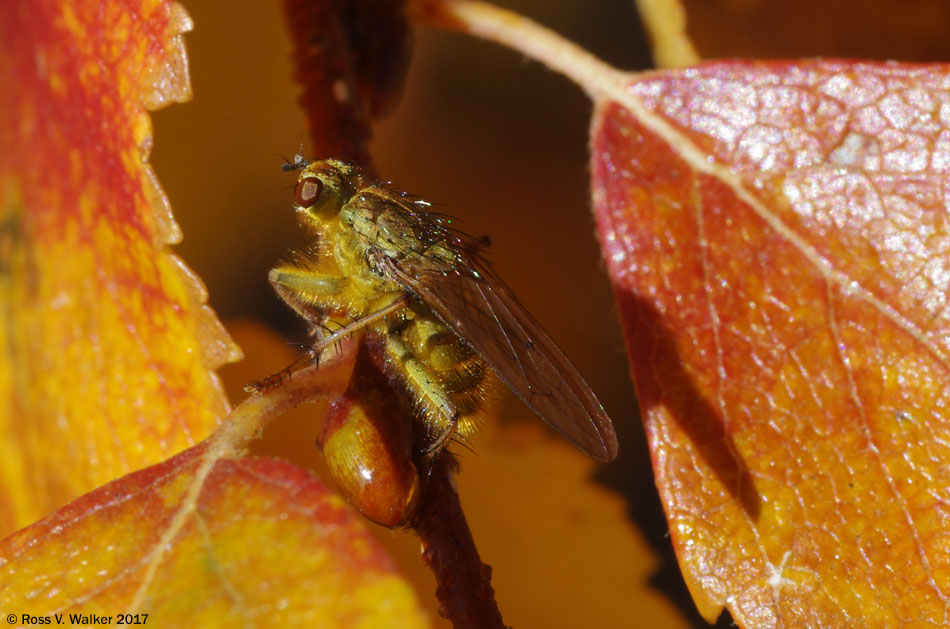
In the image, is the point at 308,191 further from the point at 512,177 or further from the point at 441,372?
the point at 512,177

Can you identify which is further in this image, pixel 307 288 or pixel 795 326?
pixel 307 288

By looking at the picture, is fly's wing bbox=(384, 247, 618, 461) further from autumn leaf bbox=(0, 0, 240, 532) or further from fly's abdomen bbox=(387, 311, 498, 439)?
autumn leaf bbox=(0, 0, 240, 532)

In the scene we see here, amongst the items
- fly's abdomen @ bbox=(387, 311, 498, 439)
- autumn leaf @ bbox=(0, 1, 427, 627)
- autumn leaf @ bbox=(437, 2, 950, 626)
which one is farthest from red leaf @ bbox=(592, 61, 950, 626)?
autumn leaf @ bbox=(0, 1, 427, 627)

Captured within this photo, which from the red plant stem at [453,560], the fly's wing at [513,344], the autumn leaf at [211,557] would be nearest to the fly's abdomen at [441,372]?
the fly's wing at [513,344]

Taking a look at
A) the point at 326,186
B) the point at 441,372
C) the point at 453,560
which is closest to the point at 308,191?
the point at 326,186

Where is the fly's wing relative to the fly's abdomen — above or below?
above
